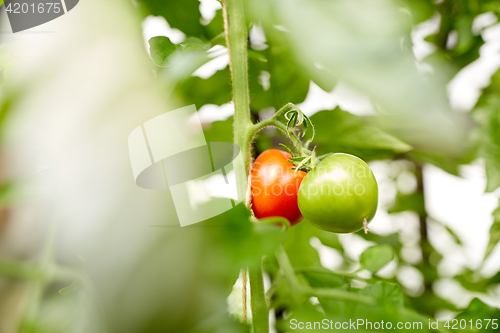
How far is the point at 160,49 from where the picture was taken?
374mm

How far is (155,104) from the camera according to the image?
0.33 m

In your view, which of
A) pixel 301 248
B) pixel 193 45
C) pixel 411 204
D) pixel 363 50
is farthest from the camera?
pixel 411 204

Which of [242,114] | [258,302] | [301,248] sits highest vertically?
[242,114]

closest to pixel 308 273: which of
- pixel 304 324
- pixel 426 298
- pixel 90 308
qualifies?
pixel 304 324

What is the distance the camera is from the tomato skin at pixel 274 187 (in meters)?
0.35

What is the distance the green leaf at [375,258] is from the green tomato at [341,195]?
0.60 ft

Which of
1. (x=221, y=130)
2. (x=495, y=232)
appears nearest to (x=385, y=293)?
(x=495, y=232)

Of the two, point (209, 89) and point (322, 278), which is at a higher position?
point (209, 89)

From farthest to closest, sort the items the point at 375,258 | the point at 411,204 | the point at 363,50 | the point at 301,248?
1. the point at 411,204
2. the point at 301,248
3. the point at 375,258
4. the point at 363,50

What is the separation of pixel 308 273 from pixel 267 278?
0.22 meters

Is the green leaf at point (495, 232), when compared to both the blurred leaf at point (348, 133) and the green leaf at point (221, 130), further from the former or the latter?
the green leaf at point (221, 130)

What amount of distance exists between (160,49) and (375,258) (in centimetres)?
35

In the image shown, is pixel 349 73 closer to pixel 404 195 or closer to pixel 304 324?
pixel 304 324

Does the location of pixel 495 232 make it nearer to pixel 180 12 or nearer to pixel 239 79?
pixel 239 79
